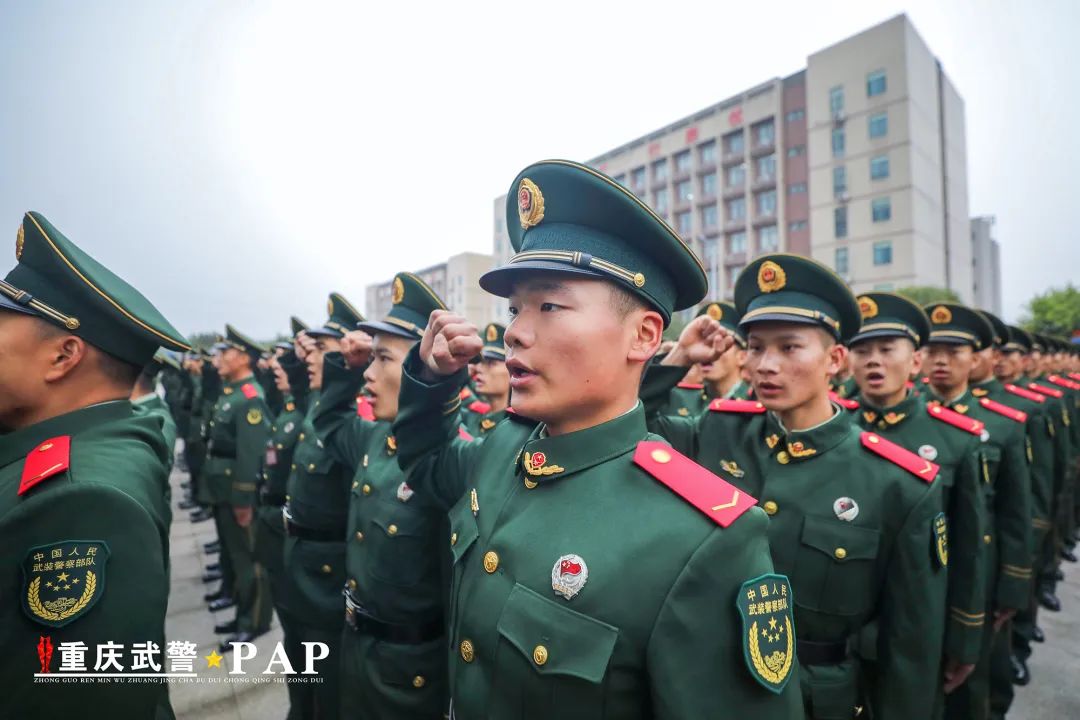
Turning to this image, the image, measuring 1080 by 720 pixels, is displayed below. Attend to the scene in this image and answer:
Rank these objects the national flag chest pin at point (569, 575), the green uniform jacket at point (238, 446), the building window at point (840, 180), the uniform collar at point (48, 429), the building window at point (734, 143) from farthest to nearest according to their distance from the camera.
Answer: the building window at point (734, 143) → the building window at point (840, 180) → the green uniform jacket at point (238, 446) → the uniform collar at point (48, 429) → the national flag chest pin at point (569, 575)

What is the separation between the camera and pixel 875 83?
39531 millimetres

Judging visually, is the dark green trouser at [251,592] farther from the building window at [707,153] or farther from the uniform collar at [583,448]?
the building window at [707,153]

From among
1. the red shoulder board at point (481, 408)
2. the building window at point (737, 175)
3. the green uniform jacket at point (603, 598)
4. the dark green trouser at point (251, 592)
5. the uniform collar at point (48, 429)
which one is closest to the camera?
the green uniform jacket at point (603, 598)

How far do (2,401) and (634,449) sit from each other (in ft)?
8.41

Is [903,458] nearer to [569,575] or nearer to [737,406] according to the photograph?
[737,406]

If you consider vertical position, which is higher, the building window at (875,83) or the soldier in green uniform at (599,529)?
the building window at (875,83)

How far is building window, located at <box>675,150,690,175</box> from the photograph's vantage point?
174 ft

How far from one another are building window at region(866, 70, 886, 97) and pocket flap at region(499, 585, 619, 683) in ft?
160

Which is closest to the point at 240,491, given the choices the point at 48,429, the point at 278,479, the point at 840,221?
the point at 278,479

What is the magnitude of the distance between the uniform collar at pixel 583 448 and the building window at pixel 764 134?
51799 millimetres

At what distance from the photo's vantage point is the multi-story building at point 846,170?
1523 inches

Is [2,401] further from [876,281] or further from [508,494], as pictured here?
[876,281]

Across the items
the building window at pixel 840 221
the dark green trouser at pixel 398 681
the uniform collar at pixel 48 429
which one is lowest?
the dark green trouser at pixel 398 681

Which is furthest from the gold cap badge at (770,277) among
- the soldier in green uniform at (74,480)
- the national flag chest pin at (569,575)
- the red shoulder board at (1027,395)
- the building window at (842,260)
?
the building window at (842,260)
